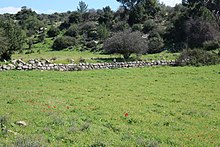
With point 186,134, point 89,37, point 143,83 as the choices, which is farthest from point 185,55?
point 89,37

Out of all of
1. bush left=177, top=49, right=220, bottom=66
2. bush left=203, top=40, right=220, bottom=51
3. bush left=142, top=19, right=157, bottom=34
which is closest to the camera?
bush left=177, top=49, right=220, bottom=66

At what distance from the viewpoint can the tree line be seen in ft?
128

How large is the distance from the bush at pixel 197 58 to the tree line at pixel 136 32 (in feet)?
6.57

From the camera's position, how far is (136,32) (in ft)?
133

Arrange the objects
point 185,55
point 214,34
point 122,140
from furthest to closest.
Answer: point 214,34
point 185,55
point 122,140

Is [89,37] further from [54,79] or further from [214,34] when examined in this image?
[54,79]

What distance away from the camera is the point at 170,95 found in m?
16.3

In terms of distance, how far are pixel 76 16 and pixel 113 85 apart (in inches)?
2637

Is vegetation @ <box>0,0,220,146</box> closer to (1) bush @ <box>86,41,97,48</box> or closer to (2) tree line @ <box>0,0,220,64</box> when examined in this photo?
(2) tree line @ <box>0,0,220,64</box>

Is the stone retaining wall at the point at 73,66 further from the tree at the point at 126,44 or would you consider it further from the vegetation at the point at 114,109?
→ the tree at the point at 126,44

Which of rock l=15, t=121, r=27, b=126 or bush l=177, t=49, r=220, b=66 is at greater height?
bush l=177, t=49, r=220, b=66

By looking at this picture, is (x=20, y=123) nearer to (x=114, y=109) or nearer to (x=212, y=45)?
(x=114, y=109)

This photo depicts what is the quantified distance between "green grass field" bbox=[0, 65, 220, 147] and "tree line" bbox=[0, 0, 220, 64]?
1850 centimetres

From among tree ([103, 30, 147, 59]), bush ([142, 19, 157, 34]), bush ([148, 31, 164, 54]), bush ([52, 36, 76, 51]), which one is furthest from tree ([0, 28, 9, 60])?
bush ([142, 19, 157, 34])
